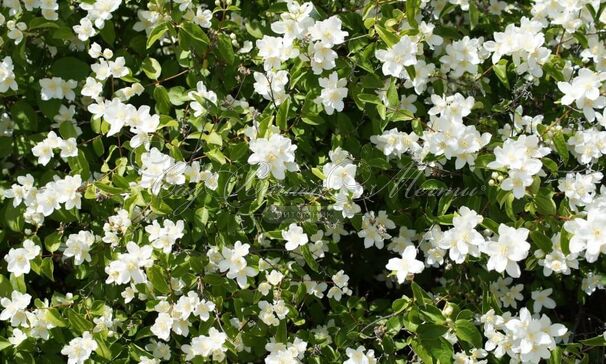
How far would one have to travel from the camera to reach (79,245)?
2.32 metres

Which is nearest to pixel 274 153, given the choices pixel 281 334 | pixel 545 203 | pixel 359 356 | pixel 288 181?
pixel 288 181

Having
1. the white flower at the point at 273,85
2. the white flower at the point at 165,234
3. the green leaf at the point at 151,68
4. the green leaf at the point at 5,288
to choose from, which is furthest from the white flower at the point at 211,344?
the green leaf at the point at 151,68

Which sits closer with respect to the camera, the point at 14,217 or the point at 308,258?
the point at 308,258

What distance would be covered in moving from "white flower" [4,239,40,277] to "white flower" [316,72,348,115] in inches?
39.2

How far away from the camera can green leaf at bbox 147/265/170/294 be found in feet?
7.17

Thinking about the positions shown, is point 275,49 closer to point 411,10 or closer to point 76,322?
point 411,10

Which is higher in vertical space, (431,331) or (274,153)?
(274,153)

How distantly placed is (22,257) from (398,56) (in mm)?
1301

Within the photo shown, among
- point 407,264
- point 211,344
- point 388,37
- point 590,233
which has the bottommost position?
point 211,344

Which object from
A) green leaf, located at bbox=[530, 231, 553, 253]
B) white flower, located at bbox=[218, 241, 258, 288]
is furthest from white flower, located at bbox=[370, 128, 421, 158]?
white flower, located at bbox=[218, 241, 258, 288]

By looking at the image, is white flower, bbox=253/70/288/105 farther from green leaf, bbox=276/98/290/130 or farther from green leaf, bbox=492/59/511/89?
green leaf, bbox=492/59/511/89

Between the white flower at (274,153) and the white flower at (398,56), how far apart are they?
395mm

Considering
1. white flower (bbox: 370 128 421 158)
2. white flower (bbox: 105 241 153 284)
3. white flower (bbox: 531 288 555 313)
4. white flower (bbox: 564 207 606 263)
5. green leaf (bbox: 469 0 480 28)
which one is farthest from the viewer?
green leaf (bbox: 469 0 480 28)

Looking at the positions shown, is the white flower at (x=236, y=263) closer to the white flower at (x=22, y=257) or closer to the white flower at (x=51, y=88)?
the white flower at (x=22, y=257)
